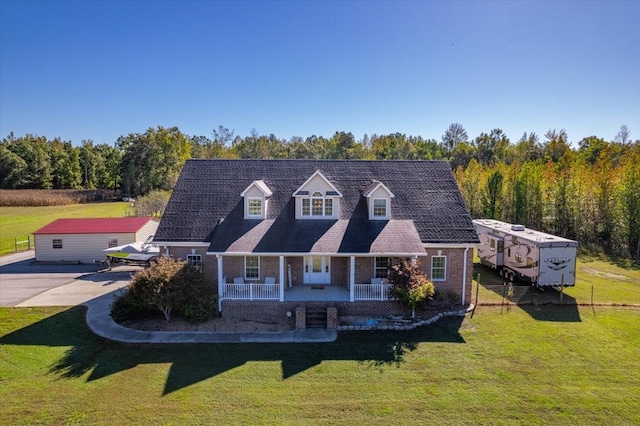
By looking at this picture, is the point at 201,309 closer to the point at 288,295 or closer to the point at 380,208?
the point at 288,295

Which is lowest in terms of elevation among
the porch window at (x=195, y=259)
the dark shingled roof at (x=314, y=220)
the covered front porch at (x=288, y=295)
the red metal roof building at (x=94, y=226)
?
the covered front porch at (x=288, y=295)

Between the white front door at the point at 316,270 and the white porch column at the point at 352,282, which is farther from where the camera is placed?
the white front door at the point at 316,270

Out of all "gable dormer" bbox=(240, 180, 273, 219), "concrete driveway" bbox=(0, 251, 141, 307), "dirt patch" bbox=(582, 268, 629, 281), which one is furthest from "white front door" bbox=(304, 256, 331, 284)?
"dirt patch" bbox=(582, 268, 629, 281)

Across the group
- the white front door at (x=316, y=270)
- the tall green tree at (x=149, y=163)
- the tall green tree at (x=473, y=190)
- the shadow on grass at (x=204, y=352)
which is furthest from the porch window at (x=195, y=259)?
the tall green tree at (x=149, y=163)

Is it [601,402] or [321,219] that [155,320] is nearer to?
[321,219]

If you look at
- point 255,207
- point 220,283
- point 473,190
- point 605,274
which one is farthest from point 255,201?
point 473,190

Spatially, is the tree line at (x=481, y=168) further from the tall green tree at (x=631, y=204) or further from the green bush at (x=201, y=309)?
the green bush at (x=201, y=309)

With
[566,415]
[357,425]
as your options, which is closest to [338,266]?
[357,425]
